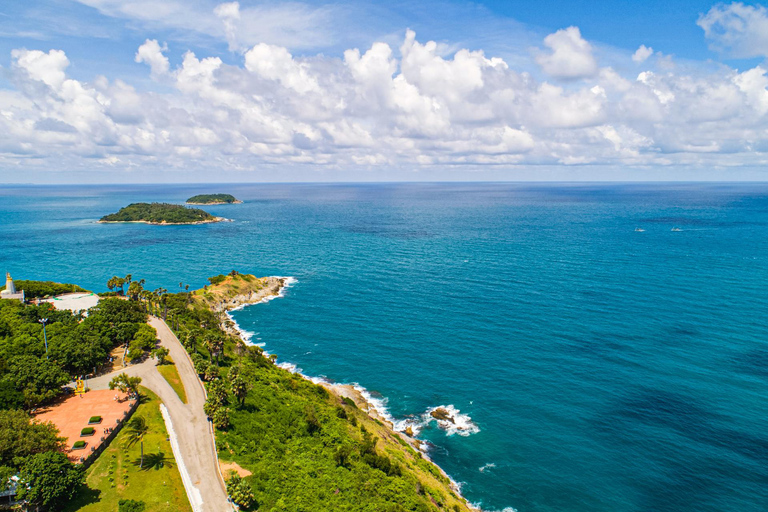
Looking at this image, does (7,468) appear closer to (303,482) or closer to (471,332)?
(303,482)

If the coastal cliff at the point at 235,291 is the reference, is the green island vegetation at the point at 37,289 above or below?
above

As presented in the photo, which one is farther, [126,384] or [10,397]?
[126,384]

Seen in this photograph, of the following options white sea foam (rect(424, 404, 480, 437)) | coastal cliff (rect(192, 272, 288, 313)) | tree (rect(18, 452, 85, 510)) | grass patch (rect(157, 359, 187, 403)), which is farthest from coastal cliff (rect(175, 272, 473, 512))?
coastal cliff (rect(192, 272, 288, 313))

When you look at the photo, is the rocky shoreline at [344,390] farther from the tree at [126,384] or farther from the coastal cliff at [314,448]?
the tree at [126,384]

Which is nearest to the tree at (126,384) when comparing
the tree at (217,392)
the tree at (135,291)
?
the tree at (217,392)

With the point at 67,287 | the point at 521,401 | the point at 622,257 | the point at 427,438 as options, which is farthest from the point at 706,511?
the point at 67,287

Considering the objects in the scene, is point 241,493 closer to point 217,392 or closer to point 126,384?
point 217,392

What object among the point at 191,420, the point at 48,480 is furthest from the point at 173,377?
the point at 48,480
